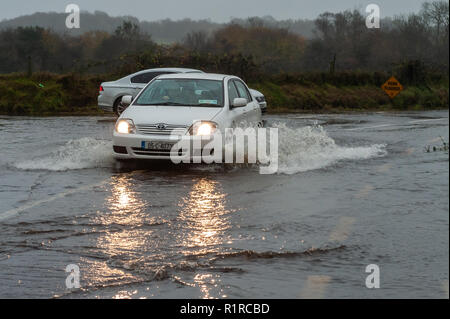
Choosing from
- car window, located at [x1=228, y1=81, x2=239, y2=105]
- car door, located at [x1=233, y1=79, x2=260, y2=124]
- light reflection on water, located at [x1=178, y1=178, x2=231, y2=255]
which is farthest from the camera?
car door, located at [x1=233, y1=79, x2=260, y2=124]

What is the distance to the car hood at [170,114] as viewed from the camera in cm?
1204

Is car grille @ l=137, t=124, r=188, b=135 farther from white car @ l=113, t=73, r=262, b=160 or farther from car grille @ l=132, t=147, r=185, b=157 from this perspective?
car grille @ l=132, t=147, r=185, b=157

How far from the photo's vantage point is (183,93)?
526 inches

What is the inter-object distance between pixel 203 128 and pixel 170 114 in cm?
61

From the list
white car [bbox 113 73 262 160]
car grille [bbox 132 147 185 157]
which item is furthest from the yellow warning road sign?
car grille [bbox 132 147 185 157]

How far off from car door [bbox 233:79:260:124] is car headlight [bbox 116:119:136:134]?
227cm

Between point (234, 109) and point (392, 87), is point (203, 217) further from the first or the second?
point (392, 87)

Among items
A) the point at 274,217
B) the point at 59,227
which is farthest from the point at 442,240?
the point at 59,227

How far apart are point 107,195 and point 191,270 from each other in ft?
12.6

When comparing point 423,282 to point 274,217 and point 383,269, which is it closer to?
point 383,269

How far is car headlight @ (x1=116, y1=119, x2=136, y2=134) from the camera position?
12133 millimetres
